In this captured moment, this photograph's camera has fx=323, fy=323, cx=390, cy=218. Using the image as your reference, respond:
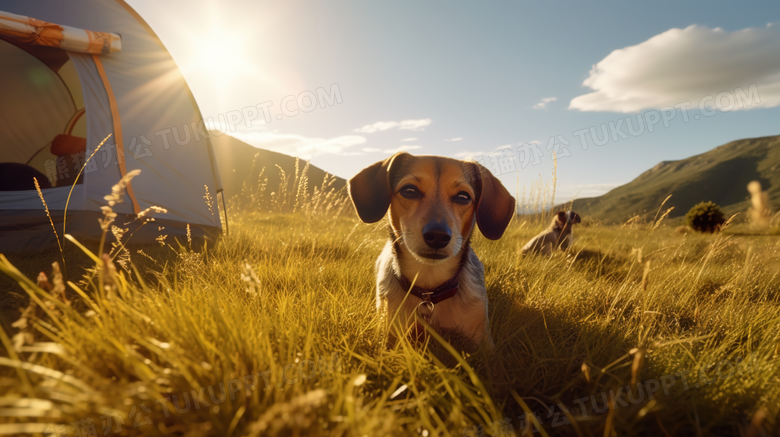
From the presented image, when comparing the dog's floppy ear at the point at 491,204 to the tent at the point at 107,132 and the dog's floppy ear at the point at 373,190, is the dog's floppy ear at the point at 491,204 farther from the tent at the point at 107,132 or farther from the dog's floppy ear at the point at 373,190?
the tent at the point at 107,132

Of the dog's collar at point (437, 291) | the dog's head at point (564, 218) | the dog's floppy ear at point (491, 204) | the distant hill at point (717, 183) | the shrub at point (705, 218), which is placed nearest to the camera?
the dog's collar at point (437, 291)

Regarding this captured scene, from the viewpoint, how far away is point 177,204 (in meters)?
5.73

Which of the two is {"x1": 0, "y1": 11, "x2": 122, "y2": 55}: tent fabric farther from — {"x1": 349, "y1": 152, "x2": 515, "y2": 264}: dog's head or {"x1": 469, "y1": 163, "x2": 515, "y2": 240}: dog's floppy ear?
{"x1": 469, "y1": 163, "x2": 515, "y2": 240}: dog's floppy ear

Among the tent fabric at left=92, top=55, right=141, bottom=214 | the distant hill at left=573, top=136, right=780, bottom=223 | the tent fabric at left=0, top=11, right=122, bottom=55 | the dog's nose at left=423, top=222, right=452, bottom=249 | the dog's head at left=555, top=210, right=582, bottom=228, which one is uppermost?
the tent fabric at left=0, top=11, right=122, bottom=55

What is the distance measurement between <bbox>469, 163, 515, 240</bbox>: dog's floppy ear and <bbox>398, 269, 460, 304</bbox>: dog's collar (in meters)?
0.52

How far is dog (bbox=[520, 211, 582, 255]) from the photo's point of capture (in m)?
5.38

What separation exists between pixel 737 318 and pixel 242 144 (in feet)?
160

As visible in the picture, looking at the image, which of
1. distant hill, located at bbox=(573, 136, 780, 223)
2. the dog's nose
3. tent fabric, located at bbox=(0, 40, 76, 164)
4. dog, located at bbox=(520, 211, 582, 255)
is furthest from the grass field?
distant hill, located at bbox=(573, 136, 780, 223)

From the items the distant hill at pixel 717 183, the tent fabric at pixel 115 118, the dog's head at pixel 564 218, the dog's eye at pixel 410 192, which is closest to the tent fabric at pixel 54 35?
the tent fabric at pixel 115 118

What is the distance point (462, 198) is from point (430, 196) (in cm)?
31

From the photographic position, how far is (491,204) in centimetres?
Result: 281

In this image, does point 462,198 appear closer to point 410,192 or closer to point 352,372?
point 410,192

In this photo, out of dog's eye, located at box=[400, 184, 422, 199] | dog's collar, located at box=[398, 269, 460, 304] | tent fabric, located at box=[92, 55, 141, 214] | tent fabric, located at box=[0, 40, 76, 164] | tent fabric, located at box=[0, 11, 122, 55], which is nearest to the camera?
dog's collar, located at box=[398, 269, 460, 304]

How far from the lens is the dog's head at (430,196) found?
2.46 metres
